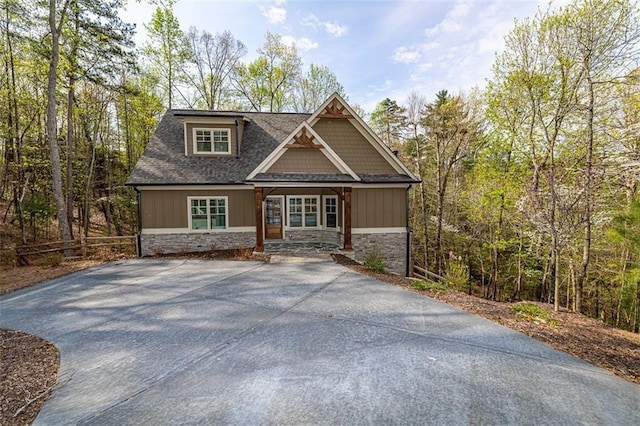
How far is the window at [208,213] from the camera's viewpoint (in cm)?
1152

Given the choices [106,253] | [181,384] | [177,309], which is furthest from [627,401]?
[106,253]

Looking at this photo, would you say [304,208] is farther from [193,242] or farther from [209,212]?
[193,242]

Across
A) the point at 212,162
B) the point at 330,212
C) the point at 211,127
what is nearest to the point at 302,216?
the point at 330,212

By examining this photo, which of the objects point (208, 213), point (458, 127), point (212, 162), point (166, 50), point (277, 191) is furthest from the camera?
point (166, 50)

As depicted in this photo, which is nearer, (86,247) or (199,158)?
(86,247)

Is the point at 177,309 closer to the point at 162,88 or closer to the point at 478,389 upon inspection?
the point at 478,389

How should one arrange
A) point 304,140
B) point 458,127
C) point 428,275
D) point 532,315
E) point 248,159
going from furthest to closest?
point 458,127 < point 428,275 < point 248,159 < point 304,140 < point 532,315

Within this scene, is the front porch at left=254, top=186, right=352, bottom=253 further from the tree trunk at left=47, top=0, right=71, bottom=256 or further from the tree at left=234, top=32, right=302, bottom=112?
the tree at left=234, top=32, right=302, bottom=112

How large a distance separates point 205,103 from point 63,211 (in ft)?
46.3

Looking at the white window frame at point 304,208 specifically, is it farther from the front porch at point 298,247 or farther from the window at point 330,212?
the front porch at point 298,247

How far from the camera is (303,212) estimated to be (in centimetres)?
1232

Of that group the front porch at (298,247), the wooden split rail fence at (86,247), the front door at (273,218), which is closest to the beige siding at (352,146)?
the front door at (273,218)

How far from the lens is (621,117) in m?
8.68

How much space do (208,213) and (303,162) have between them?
4.54 meters
